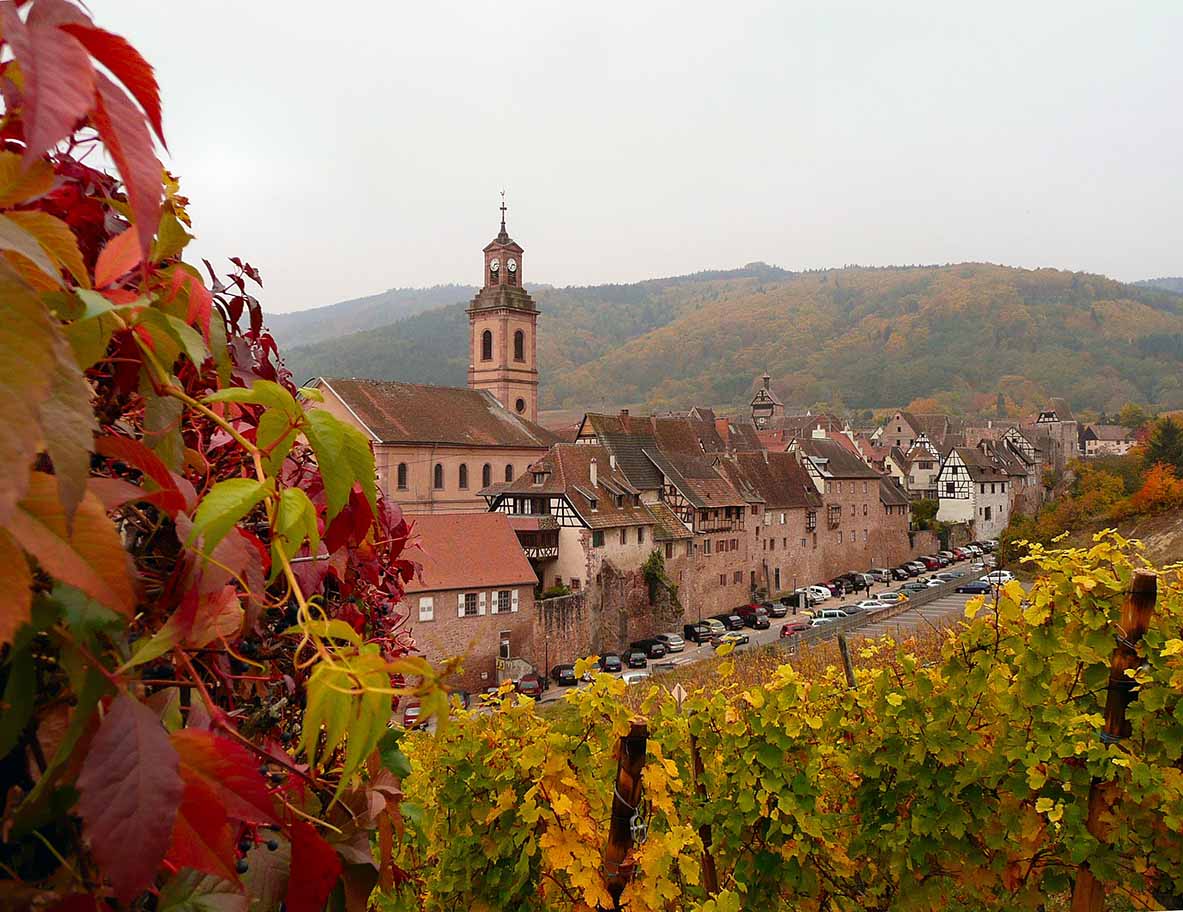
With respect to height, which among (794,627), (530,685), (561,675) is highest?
(794,627)

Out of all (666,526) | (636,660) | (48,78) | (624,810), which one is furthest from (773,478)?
(48,78)

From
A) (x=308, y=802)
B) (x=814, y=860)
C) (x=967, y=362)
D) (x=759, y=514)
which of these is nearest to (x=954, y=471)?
(x=759, y=514)

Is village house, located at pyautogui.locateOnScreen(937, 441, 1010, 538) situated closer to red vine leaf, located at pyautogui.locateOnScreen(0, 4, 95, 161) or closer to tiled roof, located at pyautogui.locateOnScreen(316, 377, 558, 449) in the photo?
tiled roof, located at pyautogui.locateOnScreen(316, 377, 558, 449)

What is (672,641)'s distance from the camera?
124ft

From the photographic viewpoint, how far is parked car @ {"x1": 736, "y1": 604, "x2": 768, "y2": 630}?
139ft

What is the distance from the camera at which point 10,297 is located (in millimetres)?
802

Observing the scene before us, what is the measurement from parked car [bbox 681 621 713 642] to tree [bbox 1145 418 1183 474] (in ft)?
97.8

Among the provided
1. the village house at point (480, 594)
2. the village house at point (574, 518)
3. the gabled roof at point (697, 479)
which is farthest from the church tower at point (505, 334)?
the village house at point (480, 594)

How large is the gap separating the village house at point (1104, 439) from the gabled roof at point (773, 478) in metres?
75.6

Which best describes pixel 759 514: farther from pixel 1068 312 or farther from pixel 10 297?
pixel 1068 312

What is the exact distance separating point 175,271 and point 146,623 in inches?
27.9

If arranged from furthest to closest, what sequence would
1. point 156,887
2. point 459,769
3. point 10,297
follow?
point 459,769 < point 156,887 < point 10,297

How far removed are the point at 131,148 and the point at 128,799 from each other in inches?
28.3

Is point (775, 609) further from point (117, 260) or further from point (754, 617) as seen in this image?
point (117, 260)
